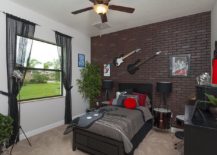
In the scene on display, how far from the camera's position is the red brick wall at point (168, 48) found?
10.9 feet

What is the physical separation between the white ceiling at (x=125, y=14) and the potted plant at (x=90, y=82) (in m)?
1.34

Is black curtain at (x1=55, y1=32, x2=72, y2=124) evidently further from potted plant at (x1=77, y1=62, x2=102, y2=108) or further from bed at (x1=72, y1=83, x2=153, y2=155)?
bed at (x1=72, y1=83, x2=153, y2=155)

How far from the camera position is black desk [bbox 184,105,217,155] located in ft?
3.16

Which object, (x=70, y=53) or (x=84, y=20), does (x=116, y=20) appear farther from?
(x=70, y=53)

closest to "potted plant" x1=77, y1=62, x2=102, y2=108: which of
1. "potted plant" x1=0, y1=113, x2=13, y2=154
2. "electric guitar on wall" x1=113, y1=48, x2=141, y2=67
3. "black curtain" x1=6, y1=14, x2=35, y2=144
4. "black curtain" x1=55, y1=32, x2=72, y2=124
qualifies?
"black curtain" x1=55, y1=32, x2=72, y2=124

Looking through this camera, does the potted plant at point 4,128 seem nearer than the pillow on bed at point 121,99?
Yes

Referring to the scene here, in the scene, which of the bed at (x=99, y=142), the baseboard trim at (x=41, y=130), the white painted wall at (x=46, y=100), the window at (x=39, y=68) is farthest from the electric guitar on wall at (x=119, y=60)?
the baseboard trim at (x=41, y=130)

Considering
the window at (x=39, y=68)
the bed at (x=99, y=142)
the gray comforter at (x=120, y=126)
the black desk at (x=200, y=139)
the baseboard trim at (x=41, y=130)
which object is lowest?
the baseboard trim at (x=41, y=130)

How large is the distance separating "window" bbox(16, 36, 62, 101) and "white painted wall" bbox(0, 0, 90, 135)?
0.22m

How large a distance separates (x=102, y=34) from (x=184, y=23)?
2484mm

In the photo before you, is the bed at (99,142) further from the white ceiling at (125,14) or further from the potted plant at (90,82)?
the white ceiling at (125,14)

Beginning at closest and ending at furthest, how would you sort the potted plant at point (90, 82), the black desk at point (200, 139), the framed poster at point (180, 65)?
the black desk at point (200, 139), the framed poster at point (180, 65), the potted plant at point (90, 82)

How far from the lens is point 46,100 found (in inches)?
141

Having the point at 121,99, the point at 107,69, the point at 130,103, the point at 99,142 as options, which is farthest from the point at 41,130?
the point at 107,69
